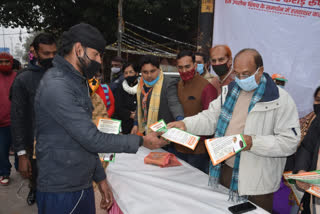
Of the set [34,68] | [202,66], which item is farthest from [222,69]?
[34,68]

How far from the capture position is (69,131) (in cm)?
A: 137

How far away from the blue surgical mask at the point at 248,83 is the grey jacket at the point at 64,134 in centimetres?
113

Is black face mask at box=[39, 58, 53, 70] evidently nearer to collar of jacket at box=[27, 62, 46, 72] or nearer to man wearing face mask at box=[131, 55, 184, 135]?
collar of jacket at box=[27, 62, 46, 72]

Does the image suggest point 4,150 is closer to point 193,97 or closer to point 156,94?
point 156,94

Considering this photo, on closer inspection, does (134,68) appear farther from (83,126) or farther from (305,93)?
(83,126)

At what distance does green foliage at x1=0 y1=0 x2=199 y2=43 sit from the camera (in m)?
16.4

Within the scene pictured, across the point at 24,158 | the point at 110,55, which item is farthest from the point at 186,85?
the point at 110,55

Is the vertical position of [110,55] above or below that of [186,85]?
above

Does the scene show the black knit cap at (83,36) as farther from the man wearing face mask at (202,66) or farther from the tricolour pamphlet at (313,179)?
the man wearing face mask at (202,66)

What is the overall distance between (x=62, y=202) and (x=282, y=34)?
3.30 metres

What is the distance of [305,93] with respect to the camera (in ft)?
Answer: 10.5

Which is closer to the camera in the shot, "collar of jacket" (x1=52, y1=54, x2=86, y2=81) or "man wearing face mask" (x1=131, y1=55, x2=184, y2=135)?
"collar of jacket" (x1=52, y1=54, x2=86, y2=81)

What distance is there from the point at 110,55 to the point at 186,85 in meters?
18.1

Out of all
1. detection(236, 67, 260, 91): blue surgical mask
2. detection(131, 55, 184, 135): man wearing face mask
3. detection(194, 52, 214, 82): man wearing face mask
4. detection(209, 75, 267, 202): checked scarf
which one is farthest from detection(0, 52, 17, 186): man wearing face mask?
detection(236, 67, 260, 91): blue surgical mask
